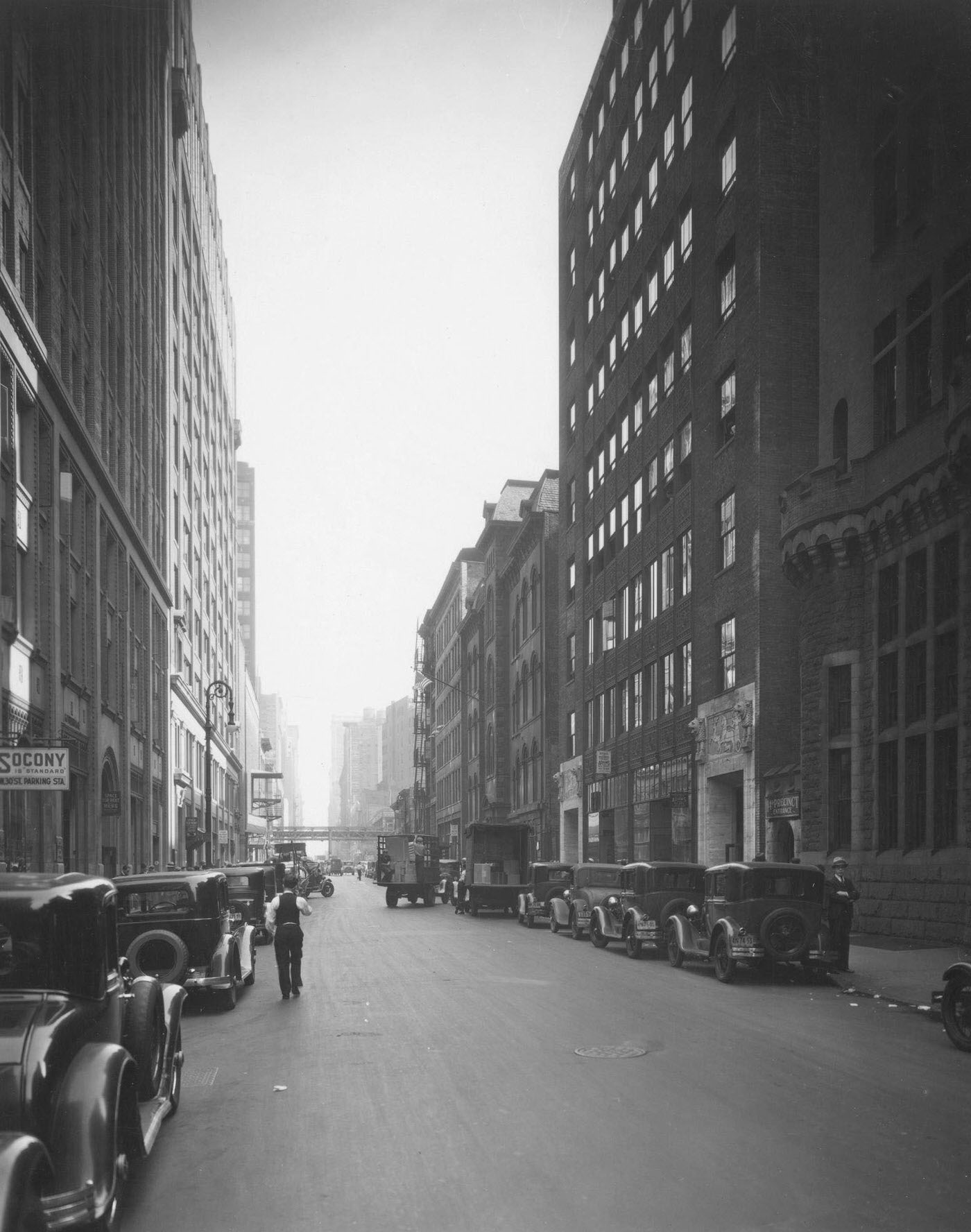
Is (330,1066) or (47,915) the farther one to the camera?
(330,1066)

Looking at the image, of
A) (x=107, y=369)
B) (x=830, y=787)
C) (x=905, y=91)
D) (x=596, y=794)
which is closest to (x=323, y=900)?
(x=596, y=794)

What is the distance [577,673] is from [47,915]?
45.9m

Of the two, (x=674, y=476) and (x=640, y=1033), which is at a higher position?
(x=674, y=476)

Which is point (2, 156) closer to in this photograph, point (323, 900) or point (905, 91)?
point (905, 91)

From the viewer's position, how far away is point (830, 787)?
25312 millimetres

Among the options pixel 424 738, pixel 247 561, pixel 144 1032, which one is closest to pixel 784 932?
pixel 144 1032

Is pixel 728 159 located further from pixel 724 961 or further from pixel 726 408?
pixel 724 961

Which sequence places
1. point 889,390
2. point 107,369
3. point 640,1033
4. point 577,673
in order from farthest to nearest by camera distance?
point 577,673
point 107,369
point 889,390
point 640,1033

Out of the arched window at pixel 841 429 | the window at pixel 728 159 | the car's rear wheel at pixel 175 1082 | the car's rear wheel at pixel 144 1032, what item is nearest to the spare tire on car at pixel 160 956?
the car's rear wheel at pixel 175 1082

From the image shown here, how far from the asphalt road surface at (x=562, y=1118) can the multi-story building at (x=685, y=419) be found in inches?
676

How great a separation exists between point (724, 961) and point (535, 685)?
44.9 metres

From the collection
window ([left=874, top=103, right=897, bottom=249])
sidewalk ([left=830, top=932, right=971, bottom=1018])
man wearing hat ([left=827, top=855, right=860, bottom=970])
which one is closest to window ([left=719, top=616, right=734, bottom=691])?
window ([left=874, top=103, right=897, bottom=249])

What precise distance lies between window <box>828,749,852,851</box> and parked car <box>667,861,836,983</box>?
748 centimetres

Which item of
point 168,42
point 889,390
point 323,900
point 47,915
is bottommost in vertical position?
point 323,900
